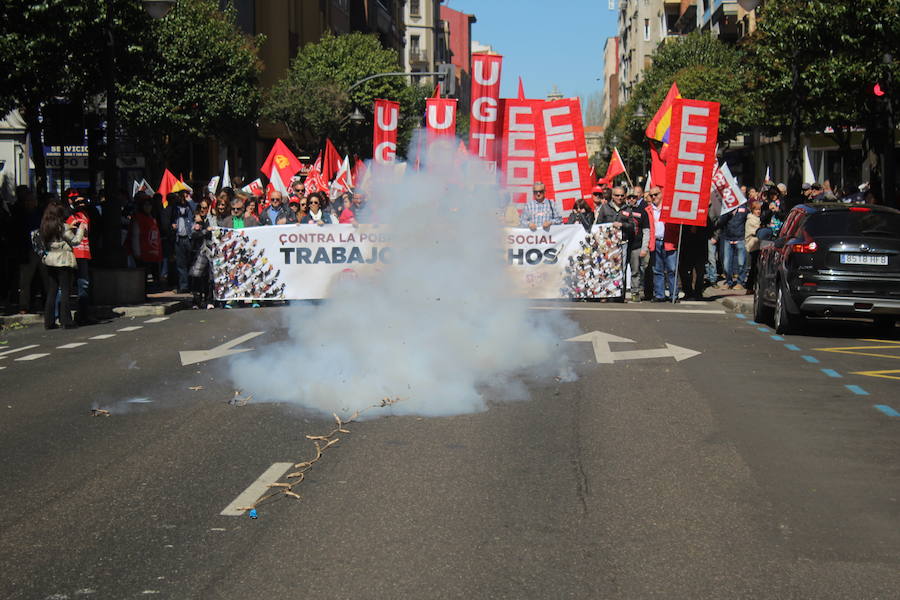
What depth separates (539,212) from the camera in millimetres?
20406

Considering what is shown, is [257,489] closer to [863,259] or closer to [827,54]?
[863,259]

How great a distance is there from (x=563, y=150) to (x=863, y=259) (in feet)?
23.2

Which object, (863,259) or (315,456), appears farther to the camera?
(863,259)

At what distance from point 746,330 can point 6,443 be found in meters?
10.7

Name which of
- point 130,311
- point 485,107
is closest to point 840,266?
point 485,107

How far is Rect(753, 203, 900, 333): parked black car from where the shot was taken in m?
15.0

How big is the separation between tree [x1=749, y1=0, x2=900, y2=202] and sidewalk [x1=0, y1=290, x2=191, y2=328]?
1281 centimetres

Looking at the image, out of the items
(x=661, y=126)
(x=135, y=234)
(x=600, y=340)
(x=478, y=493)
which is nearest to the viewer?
(x=478, y=493)

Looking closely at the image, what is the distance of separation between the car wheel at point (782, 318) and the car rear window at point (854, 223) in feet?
3.03

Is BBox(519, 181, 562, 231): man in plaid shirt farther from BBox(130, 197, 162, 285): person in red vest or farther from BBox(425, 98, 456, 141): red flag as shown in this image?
BBox(130, 197, 162, 285): person in red vest

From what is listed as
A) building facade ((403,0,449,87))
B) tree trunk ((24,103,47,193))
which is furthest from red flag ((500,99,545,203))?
building facade ((403,0,449,87))

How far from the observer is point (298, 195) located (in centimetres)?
2259

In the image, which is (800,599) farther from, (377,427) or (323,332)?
(323,332)

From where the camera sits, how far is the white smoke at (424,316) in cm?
1030
